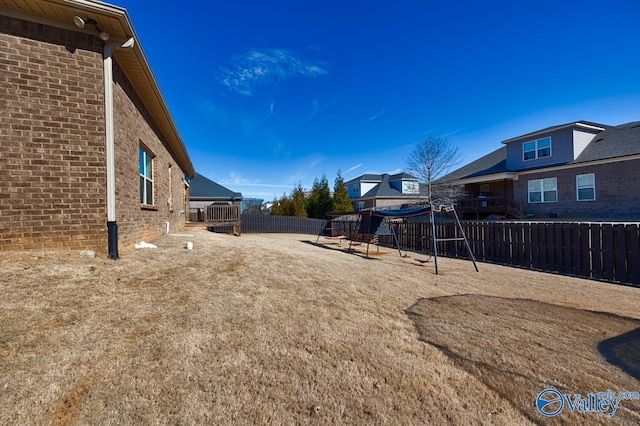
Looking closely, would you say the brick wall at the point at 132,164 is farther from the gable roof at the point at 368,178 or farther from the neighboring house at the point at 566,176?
the gable roof at the point at 368,178

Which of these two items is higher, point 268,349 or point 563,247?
point 563,247

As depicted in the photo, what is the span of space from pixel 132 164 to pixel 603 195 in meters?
22.5

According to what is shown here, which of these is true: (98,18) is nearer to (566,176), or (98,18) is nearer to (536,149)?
(566,176)

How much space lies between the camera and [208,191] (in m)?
24.8

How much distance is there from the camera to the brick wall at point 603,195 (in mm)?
15289

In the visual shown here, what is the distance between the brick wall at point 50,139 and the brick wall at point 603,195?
875 inches

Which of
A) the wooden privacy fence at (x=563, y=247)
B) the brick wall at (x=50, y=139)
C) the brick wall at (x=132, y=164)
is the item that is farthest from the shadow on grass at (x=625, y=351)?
the brick wall at (x=132, y=164)

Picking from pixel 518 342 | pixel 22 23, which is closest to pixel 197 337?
pixel 518 342

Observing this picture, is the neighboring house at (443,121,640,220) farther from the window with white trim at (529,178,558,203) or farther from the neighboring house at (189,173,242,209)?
the neighboring house at (189,173,242,209)

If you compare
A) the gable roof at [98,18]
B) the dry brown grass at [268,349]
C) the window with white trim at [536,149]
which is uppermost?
the window with white trim at [536,149]

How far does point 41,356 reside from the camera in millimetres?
2230

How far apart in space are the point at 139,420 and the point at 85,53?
5.39 meters

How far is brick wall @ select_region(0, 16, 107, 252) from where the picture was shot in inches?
162

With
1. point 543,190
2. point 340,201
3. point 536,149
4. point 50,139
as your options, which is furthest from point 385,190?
point 50,139
